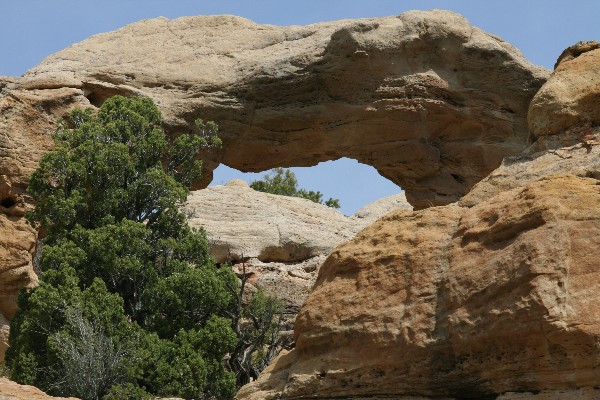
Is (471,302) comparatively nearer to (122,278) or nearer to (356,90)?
(122,278)

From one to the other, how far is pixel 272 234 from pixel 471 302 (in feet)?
53.0

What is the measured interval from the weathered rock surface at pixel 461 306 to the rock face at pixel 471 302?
0.01m

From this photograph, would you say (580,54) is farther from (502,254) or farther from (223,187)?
(223,187)

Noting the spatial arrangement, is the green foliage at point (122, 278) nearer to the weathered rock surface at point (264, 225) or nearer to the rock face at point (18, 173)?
the rock face at point (18, 173)

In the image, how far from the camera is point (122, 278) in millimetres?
18719

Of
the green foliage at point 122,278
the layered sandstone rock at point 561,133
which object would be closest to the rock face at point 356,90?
the green foliage at point 122,278

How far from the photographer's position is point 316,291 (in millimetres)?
12039

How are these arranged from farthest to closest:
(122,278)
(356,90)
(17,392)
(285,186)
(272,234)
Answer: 1. (285,186)
2. (272,234)
3. (356,90)
4. (122,278)
5. (17,392)

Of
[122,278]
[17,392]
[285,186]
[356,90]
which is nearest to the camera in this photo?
[17,392]

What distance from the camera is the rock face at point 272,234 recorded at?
81.2ft

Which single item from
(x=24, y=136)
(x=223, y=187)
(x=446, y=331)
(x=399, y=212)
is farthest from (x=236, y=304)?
(x=223, y=187)

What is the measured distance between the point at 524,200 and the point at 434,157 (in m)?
12.2

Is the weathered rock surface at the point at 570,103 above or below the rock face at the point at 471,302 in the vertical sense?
above

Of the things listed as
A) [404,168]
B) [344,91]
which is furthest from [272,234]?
[344,91]
